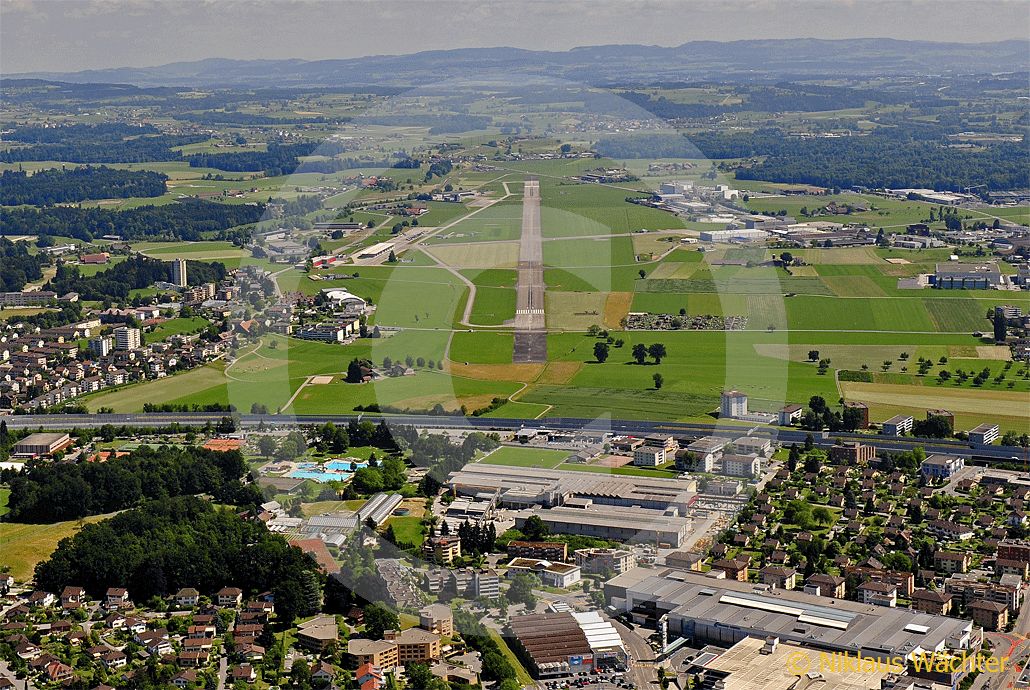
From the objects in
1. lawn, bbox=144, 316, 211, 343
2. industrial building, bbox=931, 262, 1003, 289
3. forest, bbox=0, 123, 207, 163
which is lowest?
lawn, bbox=144, 316, 211, 343

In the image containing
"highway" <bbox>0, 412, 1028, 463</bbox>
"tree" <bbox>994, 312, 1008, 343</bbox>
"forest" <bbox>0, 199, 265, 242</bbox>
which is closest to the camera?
"highway" <bbox>0, 412, 1028, 463</bbox>

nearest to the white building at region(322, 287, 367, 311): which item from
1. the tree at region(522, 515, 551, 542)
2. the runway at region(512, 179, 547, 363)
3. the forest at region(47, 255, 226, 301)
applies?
the runway at region(512, 179, 547, 363)

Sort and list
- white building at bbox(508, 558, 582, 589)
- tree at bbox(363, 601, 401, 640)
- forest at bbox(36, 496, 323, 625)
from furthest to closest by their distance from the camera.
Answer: white building at bbox(508, 558, 582, 589) → forest at bbox(36, 496, 323, 625) → tree at bbox(363, 601, 401, 640)

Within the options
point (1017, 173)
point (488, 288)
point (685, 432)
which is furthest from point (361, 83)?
point (685, 432)

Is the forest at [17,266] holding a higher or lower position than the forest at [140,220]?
lower

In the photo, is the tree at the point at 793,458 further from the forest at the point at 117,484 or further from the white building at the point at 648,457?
the forest at the point at 117,484

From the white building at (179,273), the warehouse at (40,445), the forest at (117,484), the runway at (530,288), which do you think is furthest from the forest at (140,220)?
the forest at (117,484)

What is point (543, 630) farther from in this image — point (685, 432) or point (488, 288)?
point (488, 288)

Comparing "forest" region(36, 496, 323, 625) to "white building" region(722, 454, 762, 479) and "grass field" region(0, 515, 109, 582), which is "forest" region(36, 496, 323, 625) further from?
"white building" region(722, 454, 762, 479)
